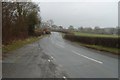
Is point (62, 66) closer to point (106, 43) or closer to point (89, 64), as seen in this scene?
point (89, 64)

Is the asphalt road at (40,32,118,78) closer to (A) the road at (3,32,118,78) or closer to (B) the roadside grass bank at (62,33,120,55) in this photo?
(A) the road at (3,32,118,78)

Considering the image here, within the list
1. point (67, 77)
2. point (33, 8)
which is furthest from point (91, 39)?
point (33, 8)

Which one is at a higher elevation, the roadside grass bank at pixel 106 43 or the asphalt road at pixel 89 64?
the roadside grass bank at pixel 106 43

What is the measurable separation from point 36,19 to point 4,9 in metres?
46.7

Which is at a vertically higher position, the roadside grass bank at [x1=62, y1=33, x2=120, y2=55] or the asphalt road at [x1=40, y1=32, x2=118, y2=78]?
the roadside grass bank at [x1=62, y1=33, x2=120, y2=55]

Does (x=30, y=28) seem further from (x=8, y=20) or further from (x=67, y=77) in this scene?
(x=67, y=77)

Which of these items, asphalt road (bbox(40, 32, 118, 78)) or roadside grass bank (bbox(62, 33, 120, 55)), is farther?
roadside grass bank (bbox(62, 33, 120, 55))

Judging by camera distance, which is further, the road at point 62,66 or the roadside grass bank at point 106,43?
the roadside grass bank at point 106,43

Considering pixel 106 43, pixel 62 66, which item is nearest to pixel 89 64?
pixel 62 66

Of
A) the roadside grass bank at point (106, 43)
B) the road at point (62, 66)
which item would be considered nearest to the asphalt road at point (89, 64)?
the road at point (62, 66)

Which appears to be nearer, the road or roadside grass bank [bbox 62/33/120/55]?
the road

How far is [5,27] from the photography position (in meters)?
29.7

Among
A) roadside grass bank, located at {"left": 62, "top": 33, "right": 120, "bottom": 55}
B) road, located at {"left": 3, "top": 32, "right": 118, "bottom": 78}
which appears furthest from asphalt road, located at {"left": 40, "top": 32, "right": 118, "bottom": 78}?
roadside grass bank, located at {"left": 62, "top": 33, "right": 120, "bottom": 55}

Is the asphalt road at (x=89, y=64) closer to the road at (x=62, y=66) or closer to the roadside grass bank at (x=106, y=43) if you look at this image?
the road at (x=62, y=66)
